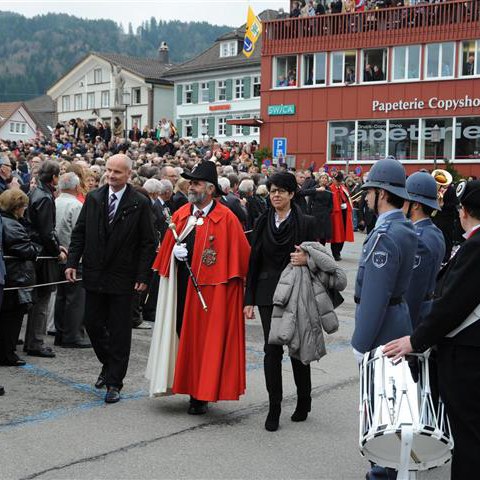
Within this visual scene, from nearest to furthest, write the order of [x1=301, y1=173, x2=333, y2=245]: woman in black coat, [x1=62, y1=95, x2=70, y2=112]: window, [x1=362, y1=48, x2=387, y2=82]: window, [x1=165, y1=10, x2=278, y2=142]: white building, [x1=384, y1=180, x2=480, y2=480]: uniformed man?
[x1=384, y1=180, x2=480, y2=480]: uniformed man → [x1=301, y1=173, x2=333, y2=245]: woman in black coat → [x1=362, y1=48, x2=387, y2=82]: window → [x1=165, y1=10, x2=278, y2=142]: white building → [x1=62, y1=95, x2=70, y2=112]: window

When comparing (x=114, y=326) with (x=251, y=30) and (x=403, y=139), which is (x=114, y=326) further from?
(x=251, y=30)

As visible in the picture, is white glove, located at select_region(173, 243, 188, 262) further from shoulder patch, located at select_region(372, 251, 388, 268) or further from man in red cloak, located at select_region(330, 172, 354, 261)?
man in red cloak, located at select_region(330, 172, 354, 261)

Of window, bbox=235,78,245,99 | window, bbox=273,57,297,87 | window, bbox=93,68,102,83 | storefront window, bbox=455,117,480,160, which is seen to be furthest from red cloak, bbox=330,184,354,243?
window, bbox=93,68,102,83

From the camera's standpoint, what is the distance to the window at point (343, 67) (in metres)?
40.4

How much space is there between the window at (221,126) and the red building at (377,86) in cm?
1800

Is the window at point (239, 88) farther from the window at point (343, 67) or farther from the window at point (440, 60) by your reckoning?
the window at point (440, 60)

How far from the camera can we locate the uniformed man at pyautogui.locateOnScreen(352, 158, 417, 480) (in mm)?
4598

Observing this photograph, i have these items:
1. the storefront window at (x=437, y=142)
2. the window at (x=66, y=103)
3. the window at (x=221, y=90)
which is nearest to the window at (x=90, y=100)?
the window at (x=66, y=103)

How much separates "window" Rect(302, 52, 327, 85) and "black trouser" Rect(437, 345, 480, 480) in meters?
38.4

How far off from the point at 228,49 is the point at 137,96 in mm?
12307

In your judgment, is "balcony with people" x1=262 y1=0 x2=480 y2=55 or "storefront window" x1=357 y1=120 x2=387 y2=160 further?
"storefront window" x1=357 y1=120 x2=387 y2=160

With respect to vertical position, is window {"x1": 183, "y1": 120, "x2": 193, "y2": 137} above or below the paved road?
above

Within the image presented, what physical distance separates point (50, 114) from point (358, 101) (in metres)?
76.3

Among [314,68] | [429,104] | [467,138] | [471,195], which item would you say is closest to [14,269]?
[471,195]
